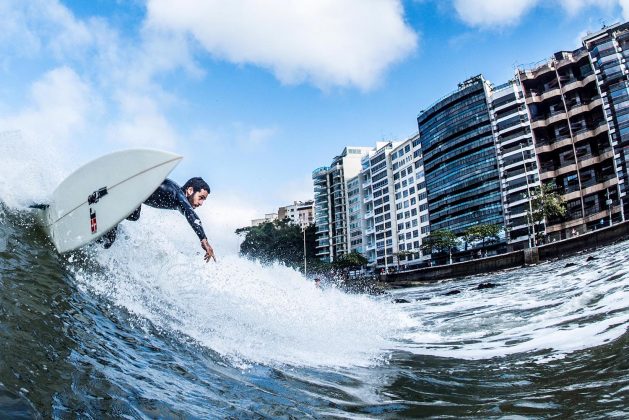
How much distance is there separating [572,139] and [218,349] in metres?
79.7

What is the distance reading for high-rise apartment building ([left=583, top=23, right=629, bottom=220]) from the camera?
64500mm

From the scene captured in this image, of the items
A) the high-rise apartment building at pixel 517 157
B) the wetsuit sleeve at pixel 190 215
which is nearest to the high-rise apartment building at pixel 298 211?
the high-rise apartment building at pixel 517 157

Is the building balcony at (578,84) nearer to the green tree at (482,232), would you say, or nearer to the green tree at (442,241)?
the green tree at (482,232)

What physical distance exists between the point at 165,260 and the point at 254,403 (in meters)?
6.66

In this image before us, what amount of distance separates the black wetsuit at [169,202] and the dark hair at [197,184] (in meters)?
0.21

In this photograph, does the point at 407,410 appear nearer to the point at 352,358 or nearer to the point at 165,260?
the point at 352,358

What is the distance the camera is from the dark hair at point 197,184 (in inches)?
336

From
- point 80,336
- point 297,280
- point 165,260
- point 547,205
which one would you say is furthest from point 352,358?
point 547,205

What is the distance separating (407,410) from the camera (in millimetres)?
4102

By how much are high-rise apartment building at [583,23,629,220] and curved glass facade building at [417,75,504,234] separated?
18.7m

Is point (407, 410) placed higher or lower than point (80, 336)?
lower

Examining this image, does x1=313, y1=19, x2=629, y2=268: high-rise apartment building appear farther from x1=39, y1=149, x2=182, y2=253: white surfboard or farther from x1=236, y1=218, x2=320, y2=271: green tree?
x1=39, y1=149, x2=182, y2=253: white surfboard

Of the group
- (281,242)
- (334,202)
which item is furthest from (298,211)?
(334,202)

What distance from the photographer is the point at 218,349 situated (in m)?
5.73
